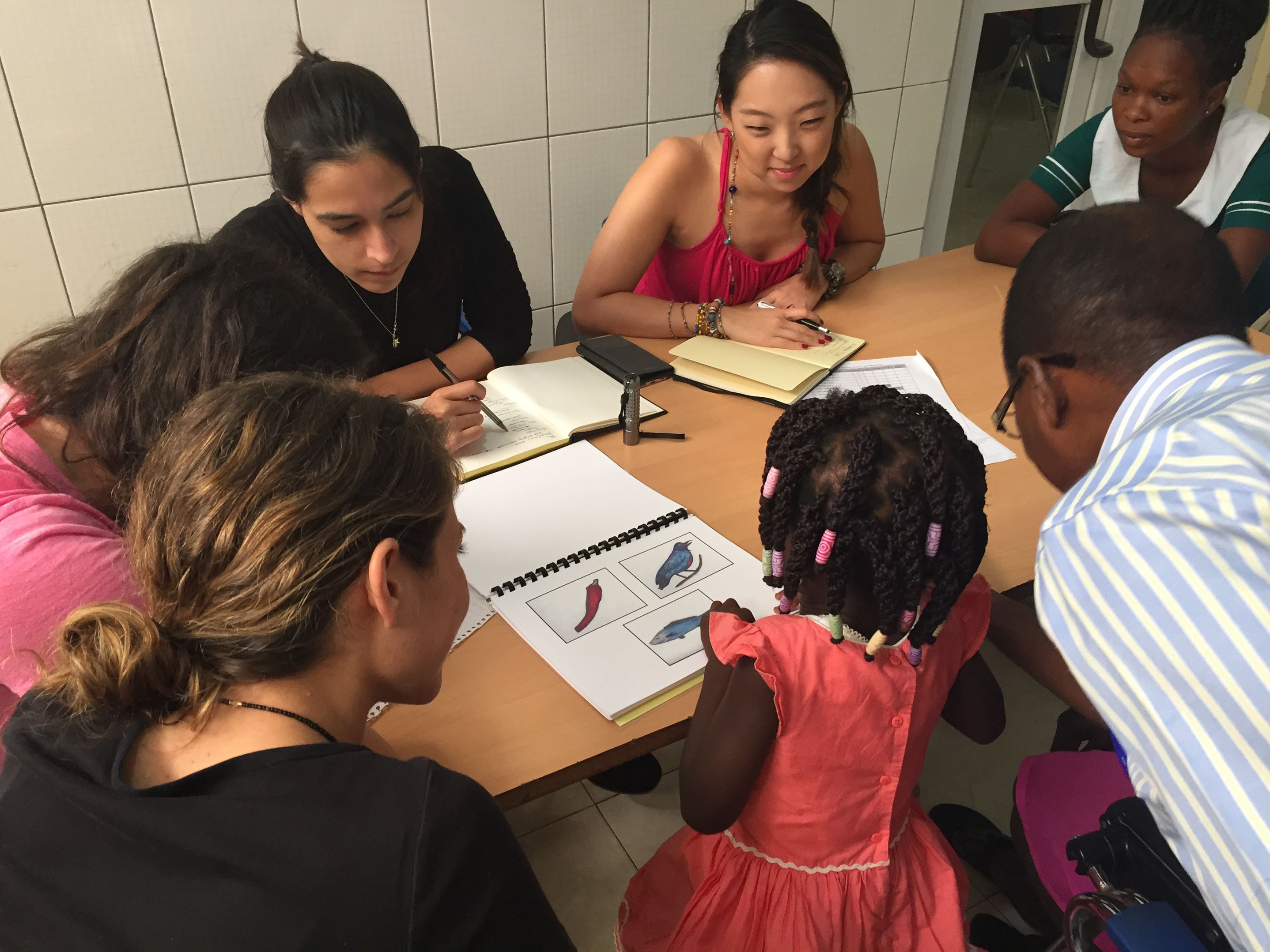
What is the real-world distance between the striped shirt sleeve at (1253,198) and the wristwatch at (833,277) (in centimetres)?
82

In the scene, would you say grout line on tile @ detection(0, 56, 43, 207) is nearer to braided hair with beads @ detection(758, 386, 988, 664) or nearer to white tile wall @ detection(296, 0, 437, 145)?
A: white tile wall @ detection(296, 0, 437, 145)

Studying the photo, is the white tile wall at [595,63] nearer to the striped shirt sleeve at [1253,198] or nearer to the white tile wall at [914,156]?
the white tile wall at [914,156]

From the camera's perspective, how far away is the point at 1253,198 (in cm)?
188

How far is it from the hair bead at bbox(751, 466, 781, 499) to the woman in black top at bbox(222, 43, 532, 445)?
0.60 meters

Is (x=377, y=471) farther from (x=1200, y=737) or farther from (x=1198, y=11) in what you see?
(x=1198, y=11)

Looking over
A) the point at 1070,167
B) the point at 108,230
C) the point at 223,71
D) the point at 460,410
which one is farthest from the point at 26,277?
the point at 1070,167

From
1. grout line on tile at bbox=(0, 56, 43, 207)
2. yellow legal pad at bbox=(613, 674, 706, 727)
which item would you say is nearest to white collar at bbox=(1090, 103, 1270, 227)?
yellow legal pad at bbox=(613, 674, 706, 727)

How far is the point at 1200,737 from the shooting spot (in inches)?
23.3

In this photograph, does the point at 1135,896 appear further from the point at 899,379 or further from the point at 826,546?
the point at 899,379

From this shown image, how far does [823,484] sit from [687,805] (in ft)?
1.26

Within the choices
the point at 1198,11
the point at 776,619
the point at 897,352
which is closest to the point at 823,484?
the point at 776,619

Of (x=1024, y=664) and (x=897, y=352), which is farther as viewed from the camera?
(x=897, y=352)

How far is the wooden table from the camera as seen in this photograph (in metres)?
0.90

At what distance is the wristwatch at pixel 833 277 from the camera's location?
6.30ft
